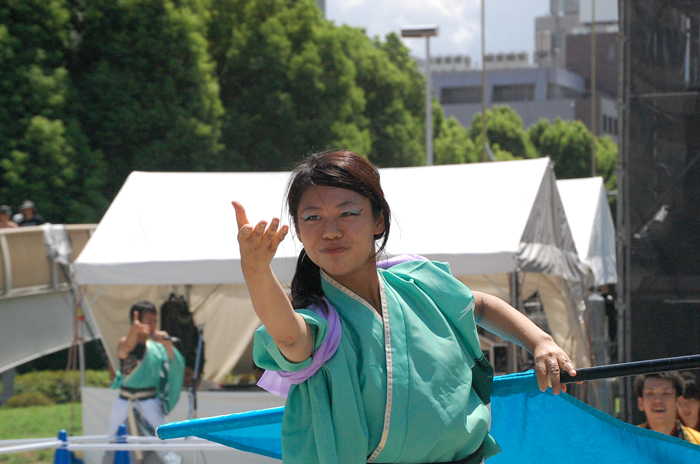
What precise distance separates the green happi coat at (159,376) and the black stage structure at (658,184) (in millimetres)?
3745

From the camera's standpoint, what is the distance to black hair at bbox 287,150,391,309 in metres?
1.65

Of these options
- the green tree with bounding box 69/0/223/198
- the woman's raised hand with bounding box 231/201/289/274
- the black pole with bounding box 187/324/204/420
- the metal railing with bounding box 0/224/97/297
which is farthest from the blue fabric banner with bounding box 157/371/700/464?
the green tree with bounding box 69/0/223/198

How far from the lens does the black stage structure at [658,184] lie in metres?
5.85

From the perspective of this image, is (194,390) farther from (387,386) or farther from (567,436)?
(387,386)

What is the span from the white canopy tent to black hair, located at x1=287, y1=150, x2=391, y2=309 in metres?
4.39

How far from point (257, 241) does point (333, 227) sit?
10.0 inches

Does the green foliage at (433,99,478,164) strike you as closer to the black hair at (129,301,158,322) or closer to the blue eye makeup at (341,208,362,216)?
the black hair at (129,301,158,322)

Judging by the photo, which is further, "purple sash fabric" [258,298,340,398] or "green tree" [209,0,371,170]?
"green tree" [209,0,371,170]

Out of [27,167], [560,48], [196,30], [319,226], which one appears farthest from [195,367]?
[560,48]

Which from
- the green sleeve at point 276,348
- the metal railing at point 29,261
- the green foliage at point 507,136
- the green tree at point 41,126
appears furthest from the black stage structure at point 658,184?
the green foliage at point 507,136

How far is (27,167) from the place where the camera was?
15383mm

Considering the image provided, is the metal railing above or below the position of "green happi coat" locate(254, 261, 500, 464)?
below

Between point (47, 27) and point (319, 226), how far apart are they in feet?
52.3

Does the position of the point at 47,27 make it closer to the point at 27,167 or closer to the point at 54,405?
the point at 27,167
